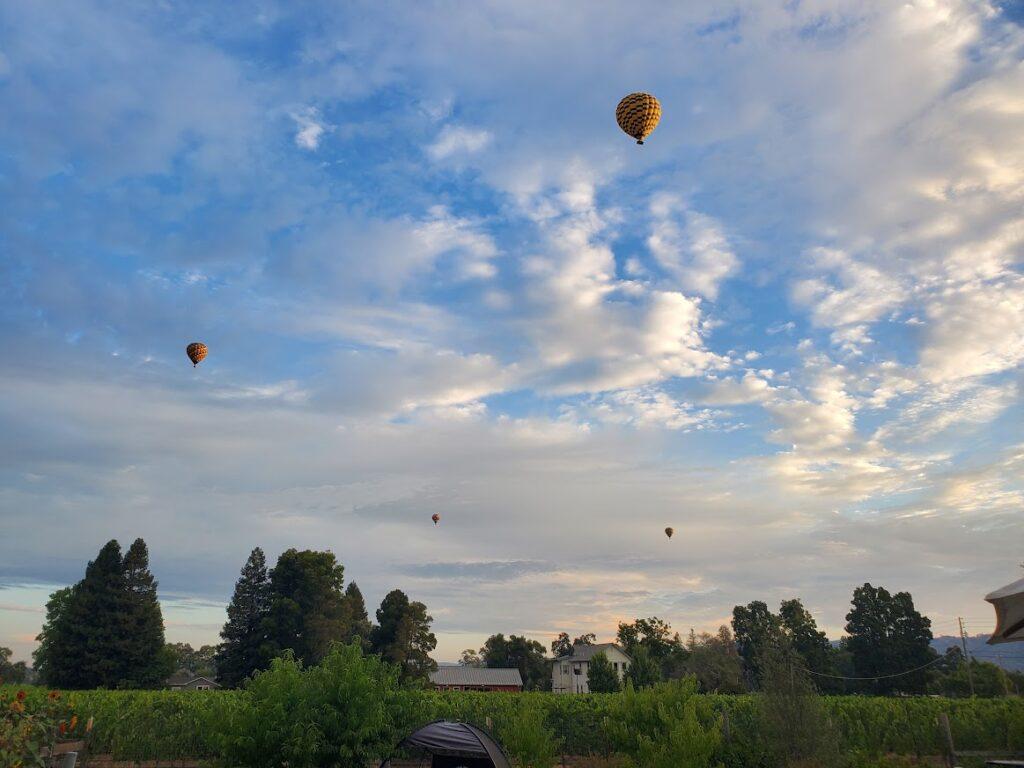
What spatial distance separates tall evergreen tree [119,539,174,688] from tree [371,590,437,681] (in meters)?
18.0

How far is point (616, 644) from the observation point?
253 feet

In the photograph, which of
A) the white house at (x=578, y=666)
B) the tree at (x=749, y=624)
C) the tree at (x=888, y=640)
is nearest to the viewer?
the tree at (x=888, y=640)

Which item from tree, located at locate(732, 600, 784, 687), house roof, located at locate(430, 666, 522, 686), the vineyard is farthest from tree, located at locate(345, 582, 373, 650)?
the vineyard

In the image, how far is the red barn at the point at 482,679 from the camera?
75.1 meters

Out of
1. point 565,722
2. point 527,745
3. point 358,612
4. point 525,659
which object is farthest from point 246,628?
point 527,745

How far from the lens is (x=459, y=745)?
13.7 meters

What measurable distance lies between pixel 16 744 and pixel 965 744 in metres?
28.9

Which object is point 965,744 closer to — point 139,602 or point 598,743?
point 598,743

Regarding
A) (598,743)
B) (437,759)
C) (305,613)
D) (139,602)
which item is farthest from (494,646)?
(437,759)

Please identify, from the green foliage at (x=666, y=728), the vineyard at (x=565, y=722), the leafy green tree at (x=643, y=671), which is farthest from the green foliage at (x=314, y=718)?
the leafy green tree at (x=643, y=671)

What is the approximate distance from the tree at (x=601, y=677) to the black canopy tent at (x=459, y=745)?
47605 mm

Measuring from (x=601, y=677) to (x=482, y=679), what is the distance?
72.9 feet

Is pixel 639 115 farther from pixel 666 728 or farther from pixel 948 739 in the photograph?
pixel 948 739

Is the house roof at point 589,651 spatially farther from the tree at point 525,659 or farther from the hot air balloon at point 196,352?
the hot air balloon at point 196,352
